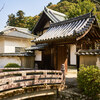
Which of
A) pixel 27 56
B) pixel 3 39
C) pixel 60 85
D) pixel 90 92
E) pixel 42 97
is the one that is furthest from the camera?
pixel 3 39

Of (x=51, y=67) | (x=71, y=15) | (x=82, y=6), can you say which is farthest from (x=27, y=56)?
(x=82, y=6)

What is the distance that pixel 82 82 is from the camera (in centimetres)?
674

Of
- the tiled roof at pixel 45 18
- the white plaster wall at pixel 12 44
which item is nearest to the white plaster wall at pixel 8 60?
the white plaster wall at pixel 12 44

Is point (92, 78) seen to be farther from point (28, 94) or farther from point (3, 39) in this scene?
point (3, 39)

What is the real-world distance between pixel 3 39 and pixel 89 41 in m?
11.8

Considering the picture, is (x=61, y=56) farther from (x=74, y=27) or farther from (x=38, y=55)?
(x=38, y=55)

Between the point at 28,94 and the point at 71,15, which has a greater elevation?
the point at 71,15

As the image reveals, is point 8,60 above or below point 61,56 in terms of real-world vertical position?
below

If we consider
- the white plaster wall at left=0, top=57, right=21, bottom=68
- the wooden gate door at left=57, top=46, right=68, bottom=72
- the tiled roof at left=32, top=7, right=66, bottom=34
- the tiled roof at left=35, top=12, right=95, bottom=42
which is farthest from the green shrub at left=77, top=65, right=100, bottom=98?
the tiled roof at left=32, top=7, right=66, bottom=34

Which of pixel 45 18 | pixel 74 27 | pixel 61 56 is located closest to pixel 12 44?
pixel 45 18

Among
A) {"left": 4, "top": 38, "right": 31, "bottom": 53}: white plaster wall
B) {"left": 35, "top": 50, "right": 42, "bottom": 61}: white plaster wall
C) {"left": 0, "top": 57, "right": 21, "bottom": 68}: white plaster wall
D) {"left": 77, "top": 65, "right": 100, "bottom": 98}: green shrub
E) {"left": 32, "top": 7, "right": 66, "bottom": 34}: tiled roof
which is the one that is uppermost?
{"left": 32, "top": 7, "right": 66, "bottom": 34}: tiled roof

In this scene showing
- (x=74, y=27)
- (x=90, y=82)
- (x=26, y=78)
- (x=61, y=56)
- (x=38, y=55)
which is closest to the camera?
(x=90, y=82)

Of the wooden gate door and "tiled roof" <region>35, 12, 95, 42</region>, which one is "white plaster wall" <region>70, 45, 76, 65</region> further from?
the wooden gate door

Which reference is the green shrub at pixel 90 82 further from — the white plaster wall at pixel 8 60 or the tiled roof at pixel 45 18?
the tiled roof at pixel 45 18
